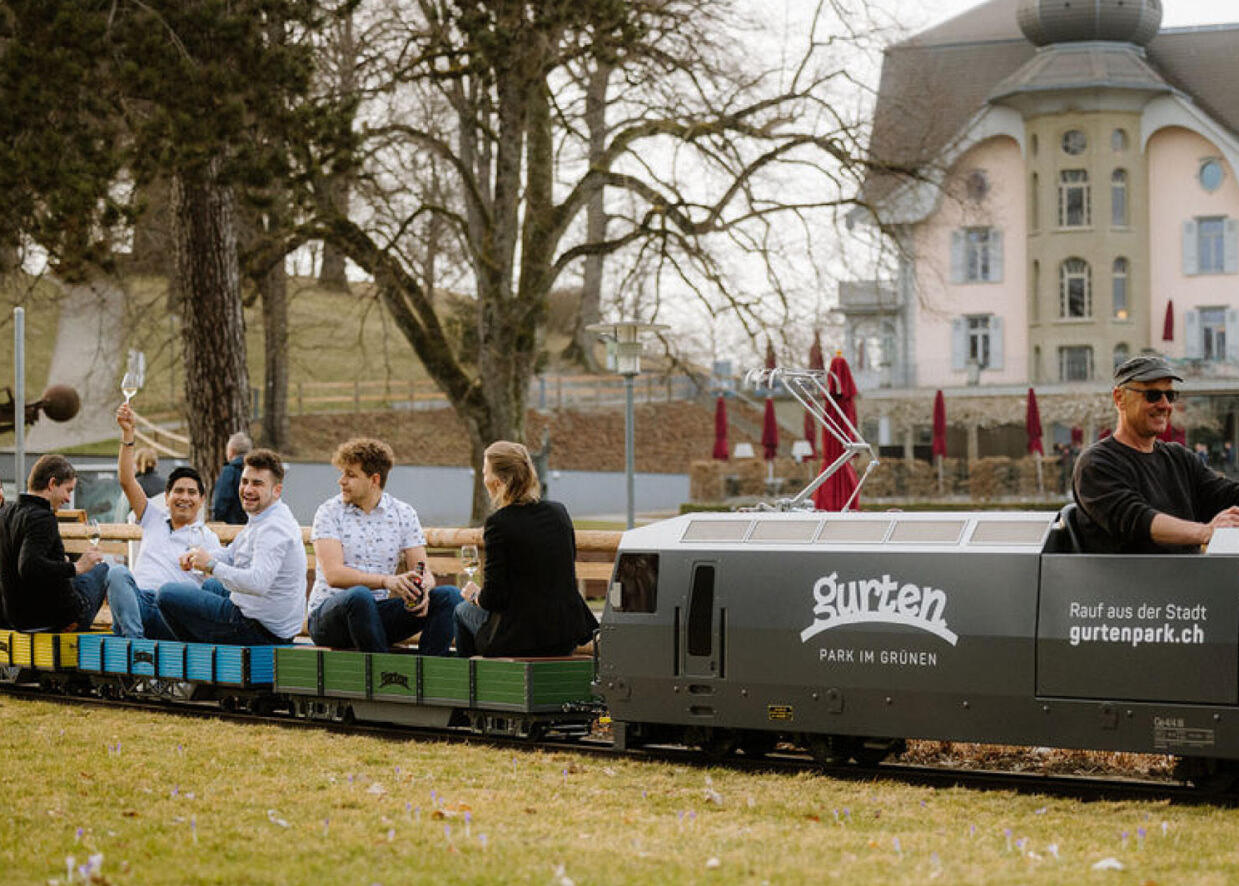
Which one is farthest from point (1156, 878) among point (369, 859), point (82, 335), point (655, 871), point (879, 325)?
point (82, 335)

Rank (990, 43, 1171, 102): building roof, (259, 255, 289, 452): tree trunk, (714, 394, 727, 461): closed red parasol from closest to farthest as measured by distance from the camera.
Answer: (259, 255, 289, 452): tree trunk
(714, 394, 727, 461): closed red parasol
(990, 43, 1171, 102): building roof

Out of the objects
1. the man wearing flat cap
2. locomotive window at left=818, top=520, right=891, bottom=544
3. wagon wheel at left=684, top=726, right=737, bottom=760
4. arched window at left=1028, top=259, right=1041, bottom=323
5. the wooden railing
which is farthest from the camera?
arched window at left=1028, top=259, right=1041, bottom=323

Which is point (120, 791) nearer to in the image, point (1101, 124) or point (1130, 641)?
point (1130, 641)

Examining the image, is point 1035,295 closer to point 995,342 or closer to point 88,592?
point 995,342

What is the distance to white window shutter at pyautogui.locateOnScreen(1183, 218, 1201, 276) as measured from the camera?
67812 mm

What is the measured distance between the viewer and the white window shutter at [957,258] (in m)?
70.5

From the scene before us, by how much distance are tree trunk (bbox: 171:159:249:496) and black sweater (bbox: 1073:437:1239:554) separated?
14916mm

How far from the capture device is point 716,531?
11.5m

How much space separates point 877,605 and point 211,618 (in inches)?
220

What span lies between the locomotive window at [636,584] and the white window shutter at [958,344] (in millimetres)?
59551

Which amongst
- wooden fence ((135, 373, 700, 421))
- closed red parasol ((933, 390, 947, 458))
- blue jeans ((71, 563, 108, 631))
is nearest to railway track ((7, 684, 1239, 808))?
blue jeans ((71, 563, 108, 631))

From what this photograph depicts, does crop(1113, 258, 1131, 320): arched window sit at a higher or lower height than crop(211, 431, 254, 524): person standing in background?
higher

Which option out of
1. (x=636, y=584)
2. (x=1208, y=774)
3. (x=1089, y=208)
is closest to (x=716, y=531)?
(x=636, y=584)

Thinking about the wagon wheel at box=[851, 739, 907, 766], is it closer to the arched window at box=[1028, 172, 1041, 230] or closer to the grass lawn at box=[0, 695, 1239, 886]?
the grass lawn at box=[0, 695, 1239, 886]
